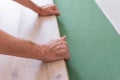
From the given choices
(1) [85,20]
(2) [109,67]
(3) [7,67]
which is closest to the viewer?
(3) [7,67]

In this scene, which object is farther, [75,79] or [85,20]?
[85,20]

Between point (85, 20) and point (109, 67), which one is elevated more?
point (85, 20)

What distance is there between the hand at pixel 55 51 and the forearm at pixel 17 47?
4 cm

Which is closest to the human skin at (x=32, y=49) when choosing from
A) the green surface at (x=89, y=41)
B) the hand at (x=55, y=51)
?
the hand at (x=55, y=51)

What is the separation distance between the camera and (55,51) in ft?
3.37

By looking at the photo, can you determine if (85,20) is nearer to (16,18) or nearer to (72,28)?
(72,28)

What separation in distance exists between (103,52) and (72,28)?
308mm

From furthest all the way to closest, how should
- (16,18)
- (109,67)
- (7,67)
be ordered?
(16,18) → (109,67) → (7,67)

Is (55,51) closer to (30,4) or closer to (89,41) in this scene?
(89,41)

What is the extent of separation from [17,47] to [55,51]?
234 mm

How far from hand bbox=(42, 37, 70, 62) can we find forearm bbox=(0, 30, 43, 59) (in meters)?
0.04

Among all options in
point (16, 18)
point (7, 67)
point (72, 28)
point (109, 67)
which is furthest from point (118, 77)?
point (16, 18)

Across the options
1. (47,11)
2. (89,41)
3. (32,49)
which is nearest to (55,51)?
(32,49)

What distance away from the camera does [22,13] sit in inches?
53.5
